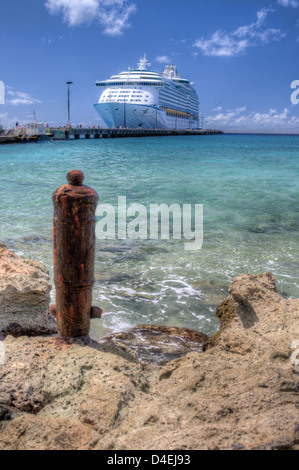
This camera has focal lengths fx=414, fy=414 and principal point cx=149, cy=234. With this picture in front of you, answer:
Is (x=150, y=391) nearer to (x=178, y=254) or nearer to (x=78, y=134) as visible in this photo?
(x=178, y=254)

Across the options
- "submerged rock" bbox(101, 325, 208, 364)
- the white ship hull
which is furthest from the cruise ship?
"submerged rock" bbox(101, 325, 208, 364)

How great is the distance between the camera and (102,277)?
5168 mm

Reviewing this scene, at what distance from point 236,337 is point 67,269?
1087mm

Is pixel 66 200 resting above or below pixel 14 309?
above

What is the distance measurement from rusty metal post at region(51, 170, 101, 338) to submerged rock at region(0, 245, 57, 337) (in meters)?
0.44

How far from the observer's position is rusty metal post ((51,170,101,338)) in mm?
2109

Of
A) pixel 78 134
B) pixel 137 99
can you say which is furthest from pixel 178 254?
pixel 137 99

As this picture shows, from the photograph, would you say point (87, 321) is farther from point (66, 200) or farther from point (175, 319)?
point (175, 319)

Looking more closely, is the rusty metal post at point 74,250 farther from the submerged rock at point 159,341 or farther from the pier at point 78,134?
the pier at point 78,134

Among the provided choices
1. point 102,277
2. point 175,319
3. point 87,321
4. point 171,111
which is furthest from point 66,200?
point 171,111

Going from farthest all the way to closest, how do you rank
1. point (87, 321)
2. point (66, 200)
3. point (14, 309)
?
point (14, 309) → point (87, 321) → point (66, 200)

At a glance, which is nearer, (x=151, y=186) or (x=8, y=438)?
(x=8, y=438)

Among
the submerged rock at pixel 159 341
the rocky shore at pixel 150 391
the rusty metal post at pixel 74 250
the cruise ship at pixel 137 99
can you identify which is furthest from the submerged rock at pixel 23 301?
the cruise ship at pixel 137 99

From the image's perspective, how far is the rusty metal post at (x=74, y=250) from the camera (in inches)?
83.0
